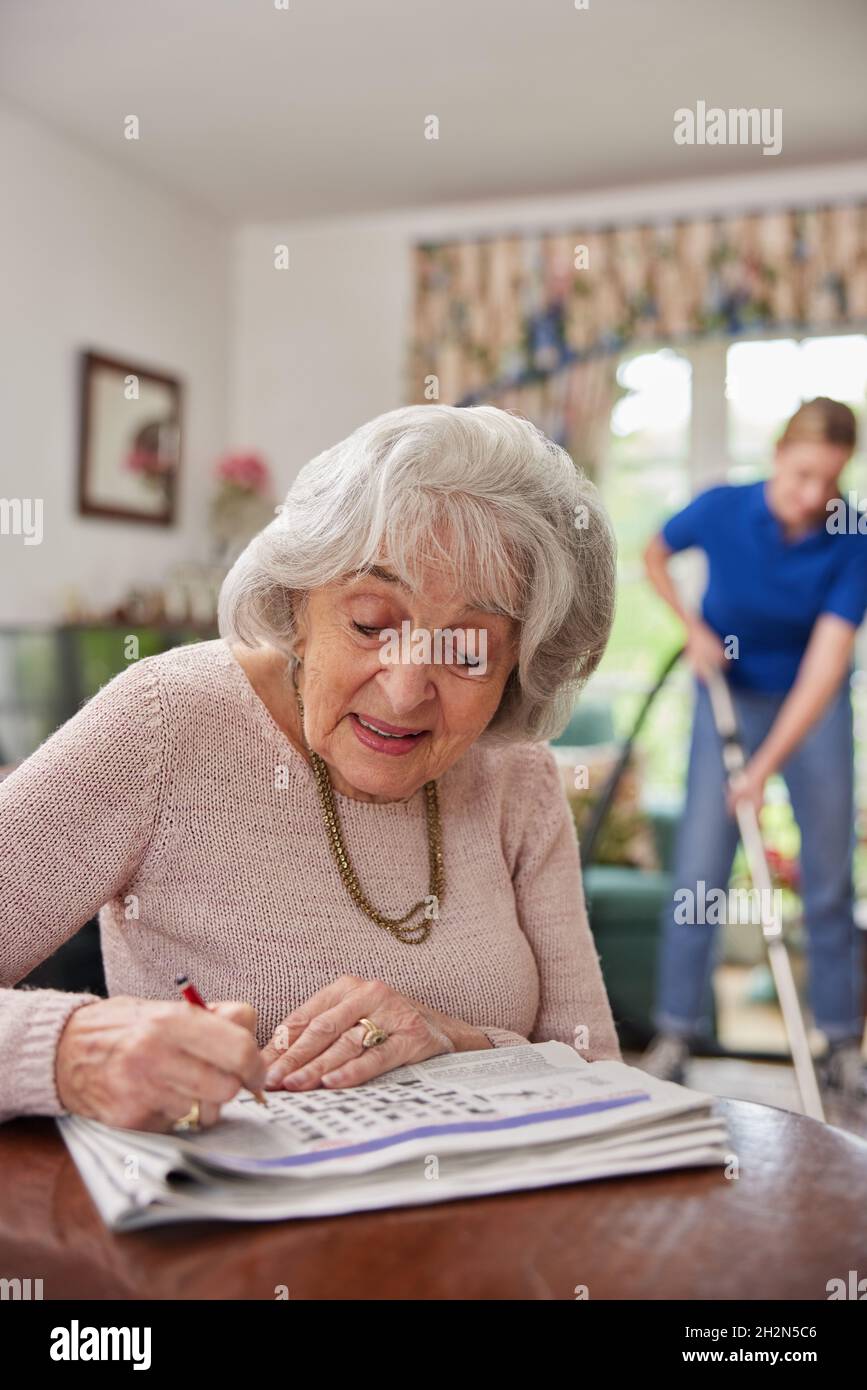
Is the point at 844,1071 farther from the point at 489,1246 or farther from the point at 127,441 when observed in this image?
the point at 127,441

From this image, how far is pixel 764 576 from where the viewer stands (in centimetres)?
334

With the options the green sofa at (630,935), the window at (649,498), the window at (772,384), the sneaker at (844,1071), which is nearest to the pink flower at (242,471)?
the window at (649,498)

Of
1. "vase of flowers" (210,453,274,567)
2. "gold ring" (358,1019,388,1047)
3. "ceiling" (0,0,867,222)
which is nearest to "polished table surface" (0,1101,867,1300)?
"gold ring" (358,1019,388,1047)

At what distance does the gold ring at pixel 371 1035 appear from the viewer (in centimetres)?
101

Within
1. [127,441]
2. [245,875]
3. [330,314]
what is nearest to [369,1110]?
[245,875]

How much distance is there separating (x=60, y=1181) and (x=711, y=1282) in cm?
40

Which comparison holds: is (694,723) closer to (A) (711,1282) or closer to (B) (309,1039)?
(B) (309,1039)

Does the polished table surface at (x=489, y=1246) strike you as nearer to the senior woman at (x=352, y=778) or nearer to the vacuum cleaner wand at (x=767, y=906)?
the senior woman at (x=352, y=778)

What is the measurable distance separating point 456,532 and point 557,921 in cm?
43

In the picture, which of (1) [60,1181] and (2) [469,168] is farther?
(2) [469,168]

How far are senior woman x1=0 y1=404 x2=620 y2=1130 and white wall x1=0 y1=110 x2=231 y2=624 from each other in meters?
3.59

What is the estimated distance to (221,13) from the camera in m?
3.81
